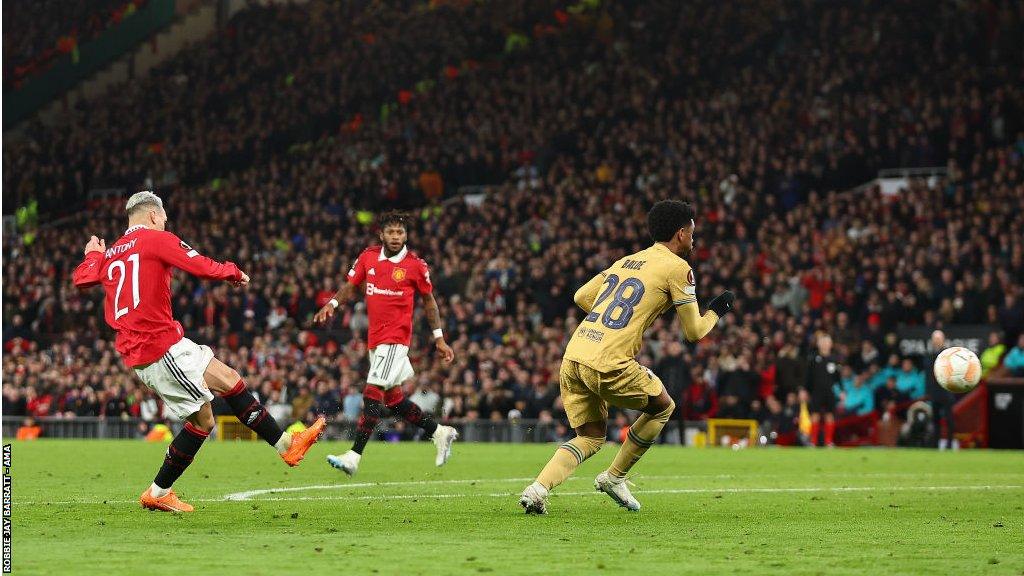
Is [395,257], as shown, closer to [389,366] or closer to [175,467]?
[389,366]

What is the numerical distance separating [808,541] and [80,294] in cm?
3021

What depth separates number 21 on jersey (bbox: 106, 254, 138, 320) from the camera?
9.34 m

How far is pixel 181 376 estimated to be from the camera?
938 cm

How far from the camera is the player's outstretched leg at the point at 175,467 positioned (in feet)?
30.9

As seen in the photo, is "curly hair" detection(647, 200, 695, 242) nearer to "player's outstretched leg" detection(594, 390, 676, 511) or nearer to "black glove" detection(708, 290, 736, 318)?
"black glove" detection(708, 290, 736, 318)

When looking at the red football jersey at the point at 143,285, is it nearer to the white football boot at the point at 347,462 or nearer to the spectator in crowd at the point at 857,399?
the white football boot at the point at 347,462

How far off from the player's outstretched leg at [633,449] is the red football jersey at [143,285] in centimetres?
279

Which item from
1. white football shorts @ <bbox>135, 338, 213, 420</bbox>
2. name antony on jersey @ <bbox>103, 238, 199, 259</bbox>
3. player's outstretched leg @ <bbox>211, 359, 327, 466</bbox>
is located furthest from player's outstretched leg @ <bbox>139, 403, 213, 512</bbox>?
name antony on jersey @ <bbox>103, 238, 199, 259</bbox>

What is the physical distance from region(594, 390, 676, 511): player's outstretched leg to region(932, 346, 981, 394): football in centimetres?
341

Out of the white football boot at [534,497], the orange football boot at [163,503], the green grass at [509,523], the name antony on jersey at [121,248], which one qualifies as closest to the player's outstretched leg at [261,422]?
the green grass at [509,523]

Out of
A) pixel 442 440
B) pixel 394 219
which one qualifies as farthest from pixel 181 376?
pixel 442 440

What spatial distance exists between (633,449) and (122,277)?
3.48 m

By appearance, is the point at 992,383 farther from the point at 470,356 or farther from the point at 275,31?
the point at 275,31

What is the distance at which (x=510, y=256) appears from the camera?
3175 cm
